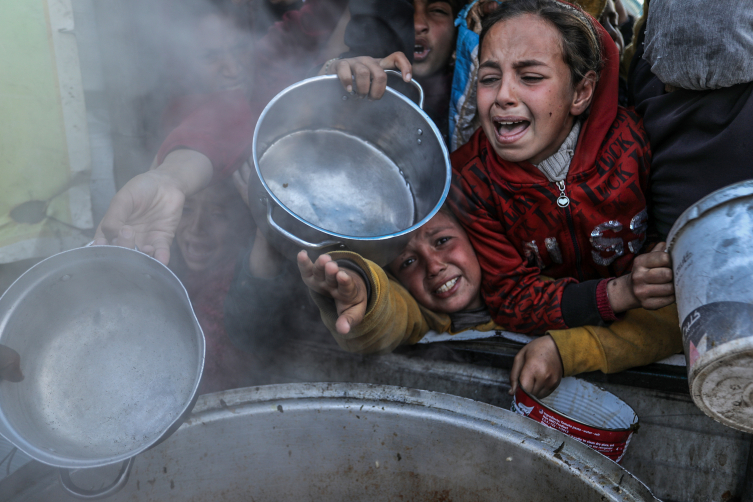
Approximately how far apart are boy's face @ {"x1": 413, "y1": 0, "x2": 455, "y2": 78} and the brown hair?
36 cm

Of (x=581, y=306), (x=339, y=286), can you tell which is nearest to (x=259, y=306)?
(x=339, y=286)

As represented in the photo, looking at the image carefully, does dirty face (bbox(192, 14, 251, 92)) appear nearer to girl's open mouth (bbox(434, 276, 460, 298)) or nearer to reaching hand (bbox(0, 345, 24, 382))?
girl's open mouth (bbox(434, 276, 460, 298))

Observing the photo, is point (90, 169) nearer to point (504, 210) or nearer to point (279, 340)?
point (279, 340)

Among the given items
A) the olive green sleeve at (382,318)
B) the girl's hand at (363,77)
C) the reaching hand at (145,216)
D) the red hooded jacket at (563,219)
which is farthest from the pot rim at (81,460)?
the red hooded jacket at (563,219)

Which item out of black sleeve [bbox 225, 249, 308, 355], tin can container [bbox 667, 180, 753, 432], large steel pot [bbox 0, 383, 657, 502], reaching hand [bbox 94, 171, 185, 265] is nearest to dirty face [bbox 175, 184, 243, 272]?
black sleeve [bbox 225, 249, 308, 355]

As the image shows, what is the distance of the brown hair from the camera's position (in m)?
1.52

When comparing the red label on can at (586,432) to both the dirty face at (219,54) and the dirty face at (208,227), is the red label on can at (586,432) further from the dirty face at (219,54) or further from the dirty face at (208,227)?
the dirty face at (219,54)

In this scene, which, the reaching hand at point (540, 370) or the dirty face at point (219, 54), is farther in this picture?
the dirty face at point (219, 54)

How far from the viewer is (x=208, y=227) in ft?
6.14

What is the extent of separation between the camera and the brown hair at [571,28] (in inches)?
59.7

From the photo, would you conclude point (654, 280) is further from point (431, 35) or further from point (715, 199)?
point (431, 35)

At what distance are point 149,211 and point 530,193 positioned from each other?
1102 mm

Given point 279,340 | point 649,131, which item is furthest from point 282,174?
point 649,131

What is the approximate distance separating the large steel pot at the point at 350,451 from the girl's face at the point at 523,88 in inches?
31.5
